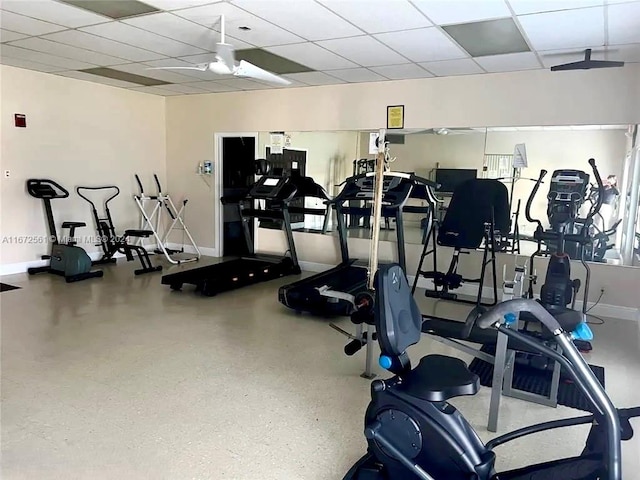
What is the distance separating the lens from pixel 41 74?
21.2ft

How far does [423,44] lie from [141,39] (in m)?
2.76

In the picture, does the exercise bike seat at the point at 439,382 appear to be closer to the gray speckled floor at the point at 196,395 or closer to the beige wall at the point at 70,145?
the gray speckled floor at the point at 196,395

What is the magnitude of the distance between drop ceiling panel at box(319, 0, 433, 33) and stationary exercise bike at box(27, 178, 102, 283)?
4649mm

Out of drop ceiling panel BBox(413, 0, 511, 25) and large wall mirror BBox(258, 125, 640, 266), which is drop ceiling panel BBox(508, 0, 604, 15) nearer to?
drop ceiling panel BBox(413, 0, 511, 25)

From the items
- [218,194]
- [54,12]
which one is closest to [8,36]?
[54,12]

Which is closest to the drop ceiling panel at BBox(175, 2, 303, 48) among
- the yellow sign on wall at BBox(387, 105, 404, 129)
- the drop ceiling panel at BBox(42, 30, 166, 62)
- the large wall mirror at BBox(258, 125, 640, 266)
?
the drop ceiling panel at BBox(42, 30, 166, 62)

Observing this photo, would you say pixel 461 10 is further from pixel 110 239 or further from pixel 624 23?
pixel 110 239

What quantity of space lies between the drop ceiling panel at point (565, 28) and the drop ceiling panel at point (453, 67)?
A: 83cm

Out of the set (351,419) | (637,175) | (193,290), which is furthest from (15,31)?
(637,175)

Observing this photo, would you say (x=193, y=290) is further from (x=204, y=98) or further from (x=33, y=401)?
(x=204, y=98)

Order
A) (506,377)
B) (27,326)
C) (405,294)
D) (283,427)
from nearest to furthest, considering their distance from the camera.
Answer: (405,294) → (283,427) → (506,377) → (27,326)

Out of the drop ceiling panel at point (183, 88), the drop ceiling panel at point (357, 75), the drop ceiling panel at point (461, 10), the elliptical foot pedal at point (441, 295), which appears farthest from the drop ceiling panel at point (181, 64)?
the elliptical foot pedal at point (441, 295)

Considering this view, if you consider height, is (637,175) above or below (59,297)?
above

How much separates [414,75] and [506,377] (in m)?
3.90
